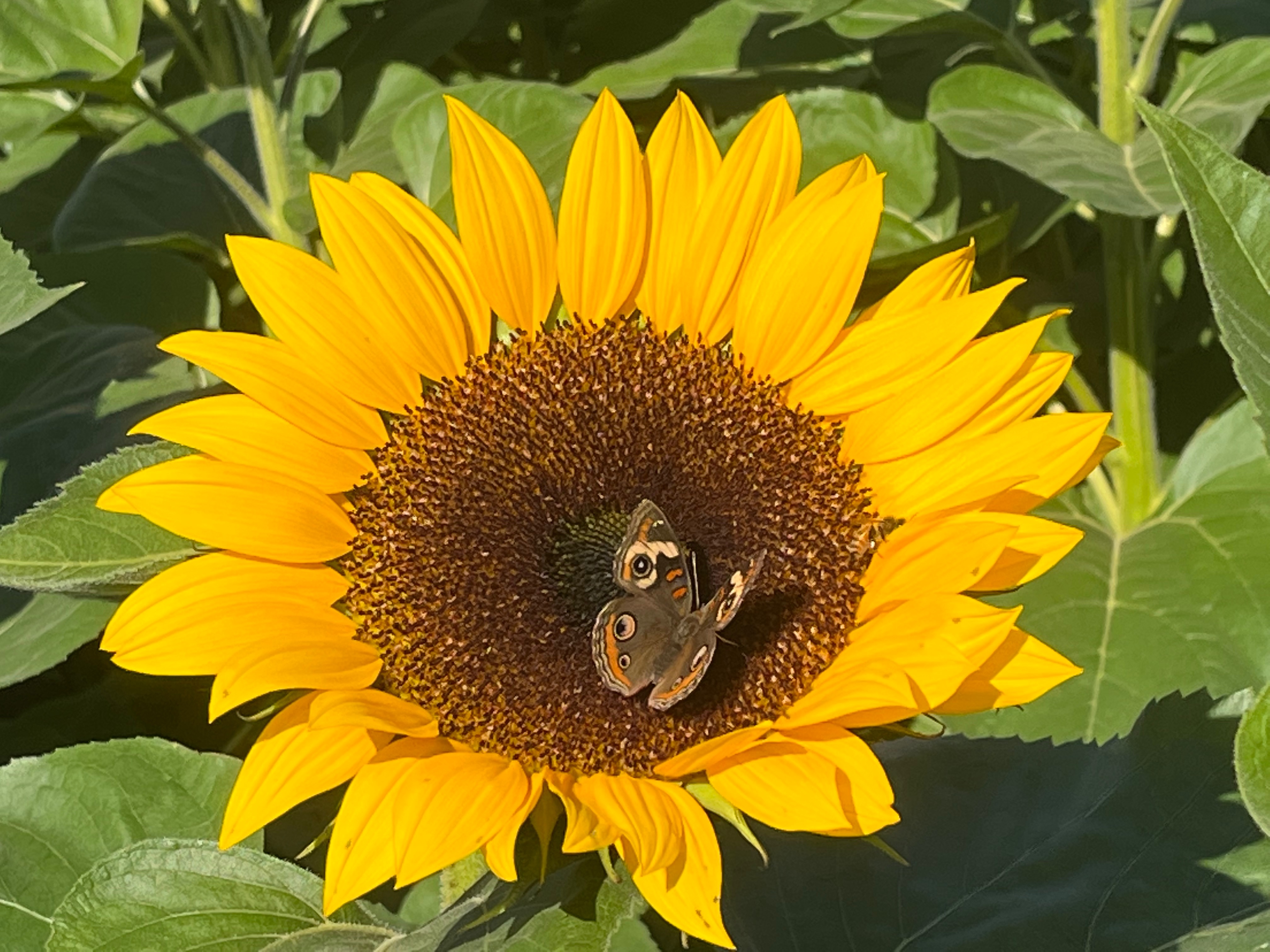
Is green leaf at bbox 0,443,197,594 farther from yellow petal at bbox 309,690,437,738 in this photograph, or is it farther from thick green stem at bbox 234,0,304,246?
thick green stem at bbox 234,0,304,246

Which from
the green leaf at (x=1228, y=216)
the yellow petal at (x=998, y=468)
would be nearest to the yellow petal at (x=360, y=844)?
the yellow petal at (x=998, y=468)

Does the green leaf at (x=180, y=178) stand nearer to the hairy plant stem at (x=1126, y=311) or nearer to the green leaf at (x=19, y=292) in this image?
the green leaf at (x=19, y=292)

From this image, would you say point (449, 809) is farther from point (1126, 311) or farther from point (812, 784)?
point (1126, 311)

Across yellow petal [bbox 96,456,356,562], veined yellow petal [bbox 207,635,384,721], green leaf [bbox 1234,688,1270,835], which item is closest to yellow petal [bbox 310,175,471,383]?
yellow petal [bbox 96,456,356,562]

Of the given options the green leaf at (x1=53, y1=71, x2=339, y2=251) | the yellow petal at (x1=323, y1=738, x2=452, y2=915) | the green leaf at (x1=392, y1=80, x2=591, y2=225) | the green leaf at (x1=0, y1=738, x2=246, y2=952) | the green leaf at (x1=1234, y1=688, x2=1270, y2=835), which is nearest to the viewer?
the green leaf at (x1=1234, y1=688, x2=1270, y2=835)

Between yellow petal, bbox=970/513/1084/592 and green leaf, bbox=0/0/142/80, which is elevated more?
green leaf, bbox=0/0/142/80

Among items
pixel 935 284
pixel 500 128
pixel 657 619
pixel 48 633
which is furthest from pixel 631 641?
pixel 500 128
